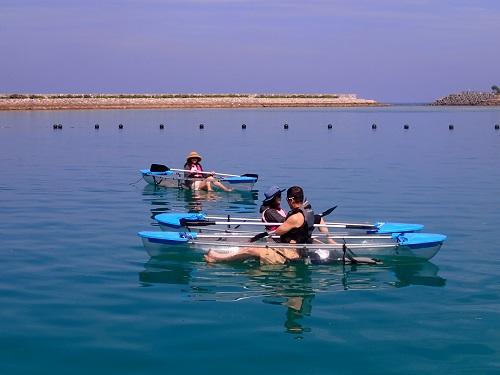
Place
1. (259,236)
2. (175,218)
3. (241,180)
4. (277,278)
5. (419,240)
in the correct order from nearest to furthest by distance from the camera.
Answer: (277,278) → (259,236) → (419,240) → (175,218) → (241,180)

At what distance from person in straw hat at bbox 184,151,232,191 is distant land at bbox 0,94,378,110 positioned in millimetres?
98876

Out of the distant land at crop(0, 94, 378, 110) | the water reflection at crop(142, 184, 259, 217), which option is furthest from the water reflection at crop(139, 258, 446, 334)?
the distant land at crop(0, 94, 378, 110)

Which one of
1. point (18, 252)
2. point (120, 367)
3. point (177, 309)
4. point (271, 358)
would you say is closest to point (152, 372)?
point (120, 367)

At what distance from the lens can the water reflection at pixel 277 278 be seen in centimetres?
1223

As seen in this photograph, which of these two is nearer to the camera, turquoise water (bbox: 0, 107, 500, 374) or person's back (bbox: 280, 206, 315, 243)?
turquoise water (bbox: 0, 107, 500, 374)

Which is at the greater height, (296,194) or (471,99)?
(471,99)

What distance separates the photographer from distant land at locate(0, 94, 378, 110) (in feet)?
404

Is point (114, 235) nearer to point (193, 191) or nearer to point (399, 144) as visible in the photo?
point (193, 191)

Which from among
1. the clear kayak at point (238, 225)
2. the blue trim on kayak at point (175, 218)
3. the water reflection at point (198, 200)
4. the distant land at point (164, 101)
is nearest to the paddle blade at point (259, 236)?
the clear kayak at point (238, 225)

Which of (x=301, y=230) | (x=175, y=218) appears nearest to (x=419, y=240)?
(x=301, y=230)

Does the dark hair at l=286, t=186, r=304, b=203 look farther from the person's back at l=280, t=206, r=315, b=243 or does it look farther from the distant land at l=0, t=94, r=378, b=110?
the distant land at l=0, t=94, r=378, b=110

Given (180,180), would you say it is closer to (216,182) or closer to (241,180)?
(216,182)

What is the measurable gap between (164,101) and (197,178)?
361ft

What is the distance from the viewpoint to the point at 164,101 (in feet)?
440
